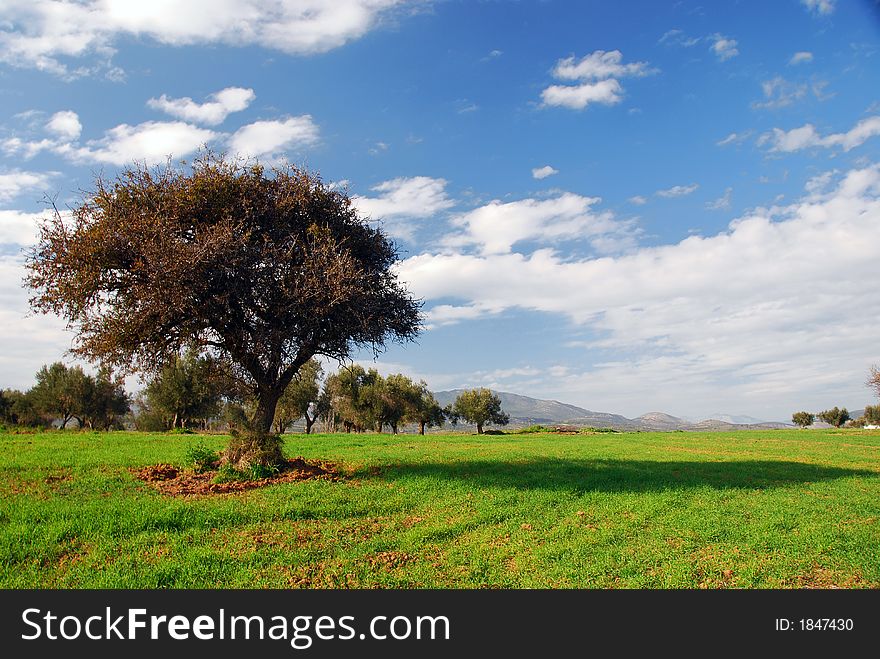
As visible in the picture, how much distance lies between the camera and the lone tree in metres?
16.6

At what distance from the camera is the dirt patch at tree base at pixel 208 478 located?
51.2ft

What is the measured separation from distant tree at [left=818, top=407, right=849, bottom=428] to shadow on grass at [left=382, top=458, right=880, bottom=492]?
10439 centimetres

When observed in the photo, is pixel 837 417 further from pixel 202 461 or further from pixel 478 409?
pixel 202 461

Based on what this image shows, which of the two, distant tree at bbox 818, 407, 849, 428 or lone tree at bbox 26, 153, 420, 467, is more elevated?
lone tree at bbox 26, 153, 420, 467

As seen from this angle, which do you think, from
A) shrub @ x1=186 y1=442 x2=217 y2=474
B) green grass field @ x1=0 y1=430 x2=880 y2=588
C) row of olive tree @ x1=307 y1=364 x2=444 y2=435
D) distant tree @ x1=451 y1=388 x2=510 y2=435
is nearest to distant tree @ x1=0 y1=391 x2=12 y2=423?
row of olive tree @ x1=307 y1=364 x2=444 y2=435

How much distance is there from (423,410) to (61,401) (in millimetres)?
55208

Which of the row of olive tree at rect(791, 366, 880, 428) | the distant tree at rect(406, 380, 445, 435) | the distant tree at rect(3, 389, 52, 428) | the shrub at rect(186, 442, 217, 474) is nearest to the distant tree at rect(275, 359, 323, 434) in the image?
the distant tree at rect(406, 380, 445, 435)

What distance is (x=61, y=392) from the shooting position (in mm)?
73750

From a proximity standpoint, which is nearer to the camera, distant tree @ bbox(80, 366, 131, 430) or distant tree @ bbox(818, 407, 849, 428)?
distant tree @ bbox(80, 366, 131, 430)

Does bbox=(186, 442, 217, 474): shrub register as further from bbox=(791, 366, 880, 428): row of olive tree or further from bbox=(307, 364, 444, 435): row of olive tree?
bbox=(791, 366, 880, 428): row of olive tree

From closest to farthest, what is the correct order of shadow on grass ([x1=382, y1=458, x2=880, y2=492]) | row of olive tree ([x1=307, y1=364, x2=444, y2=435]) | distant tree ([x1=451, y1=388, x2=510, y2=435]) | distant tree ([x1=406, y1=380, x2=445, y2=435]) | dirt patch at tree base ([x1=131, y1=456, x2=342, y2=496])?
dirt patch at tree base ([x1=131, y1=456, x2=342, y2=496]), shadow on grass ([x1=382, y1=458, x2=880, y2=492]), row of olive tree ([x1=307, y1=364, x2=444, y2=435]), distant tree ([x1=406, y1=380, x2=445, y2=435]), distant tree ([x1=451, y1=388, x2=510, y2=435])

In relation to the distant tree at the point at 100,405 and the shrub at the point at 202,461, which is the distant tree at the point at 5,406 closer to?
the distant tree at the point at 100,405

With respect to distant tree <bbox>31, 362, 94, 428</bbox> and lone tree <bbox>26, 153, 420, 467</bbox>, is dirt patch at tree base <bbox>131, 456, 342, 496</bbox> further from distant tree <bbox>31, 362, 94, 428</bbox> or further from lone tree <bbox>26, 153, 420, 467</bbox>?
distant tree <bbox>31, 362, 94, 428</bbox>

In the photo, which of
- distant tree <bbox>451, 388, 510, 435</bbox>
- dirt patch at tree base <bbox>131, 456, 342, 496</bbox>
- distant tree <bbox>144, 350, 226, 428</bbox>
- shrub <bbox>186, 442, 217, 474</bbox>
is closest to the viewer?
dirt patch at tree base <bbox>131, 456, 342, 496</bbox>
